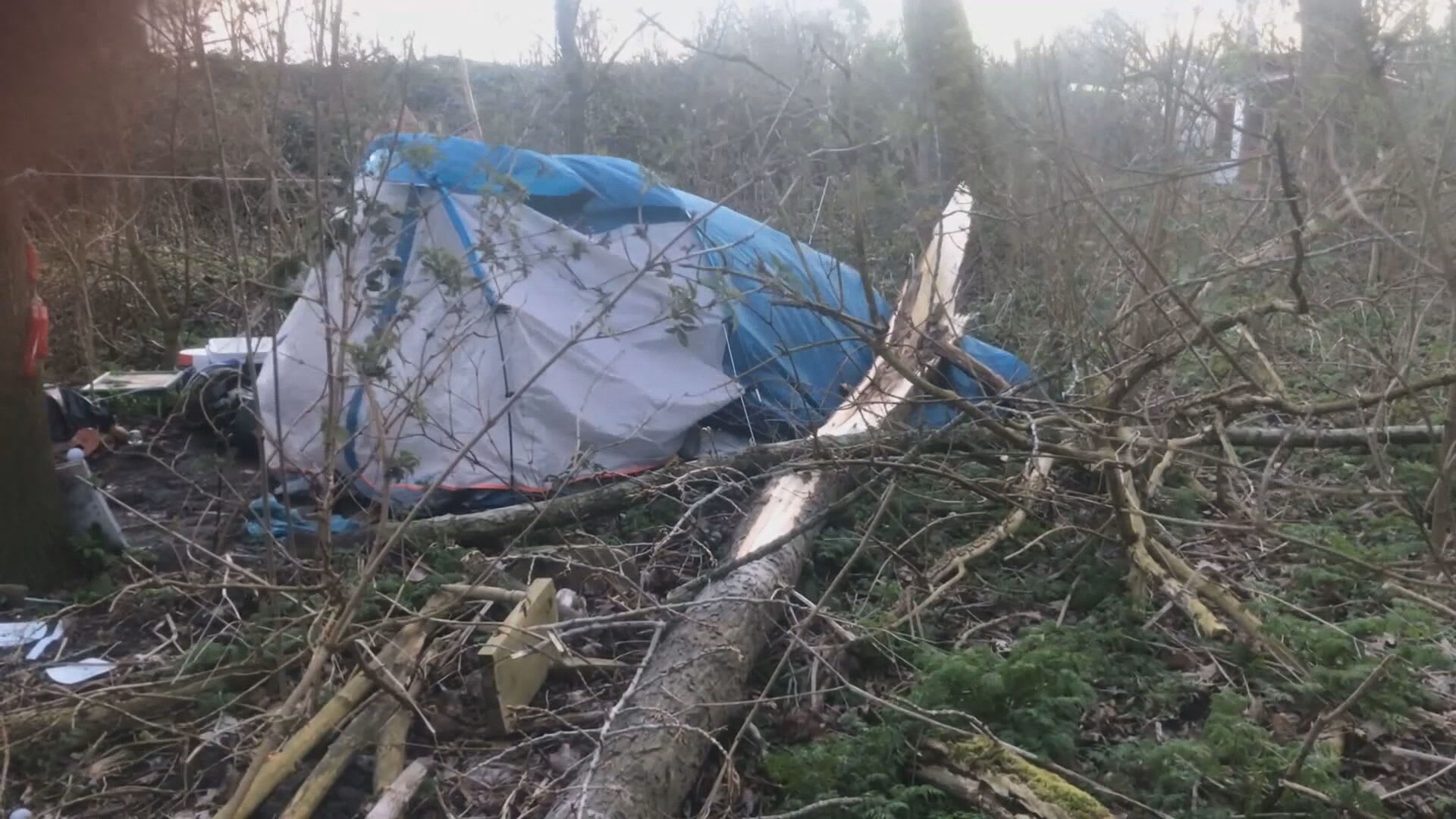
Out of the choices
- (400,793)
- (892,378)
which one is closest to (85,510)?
(400,793)

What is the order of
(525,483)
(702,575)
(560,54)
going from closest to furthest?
(702,575) < (525,483) < (560,54)

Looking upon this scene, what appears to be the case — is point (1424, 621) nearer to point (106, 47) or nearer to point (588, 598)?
point (588, 598)

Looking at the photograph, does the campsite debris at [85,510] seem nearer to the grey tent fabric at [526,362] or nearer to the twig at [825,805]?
the grey tent fabric at [526,362]

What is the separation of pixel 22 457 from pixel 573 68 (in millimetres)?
7038

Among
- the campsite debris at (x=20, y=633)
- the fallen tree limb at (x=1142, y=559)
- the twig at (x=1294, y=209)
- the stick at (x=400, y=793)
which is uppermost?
the twig at (x=1294, y=209)

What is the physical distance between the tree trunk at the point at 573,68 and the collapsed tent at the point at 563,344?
471cm

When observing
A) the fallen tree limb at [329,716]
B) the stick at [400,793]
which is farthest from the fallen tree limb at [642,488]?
the stick at [400,793]

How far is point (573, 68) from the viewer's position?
10.1 meters

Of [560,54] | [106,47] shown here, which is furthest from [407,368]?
[560,54]

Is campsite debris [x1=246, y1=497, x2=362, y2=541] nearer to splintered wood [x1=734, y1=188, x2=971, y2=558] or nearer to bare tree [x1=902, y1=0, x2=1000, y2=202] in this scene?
splintered wood [x1=734, y1=188, x2=971, y2=558]

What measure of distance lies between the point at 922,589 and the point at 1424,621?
147cm

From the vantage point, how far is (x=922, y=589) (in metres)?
3.74

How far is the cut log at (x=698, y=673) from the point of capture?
8.53ft

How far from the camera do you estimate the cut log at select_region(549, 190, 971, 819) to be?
2.60 meters
